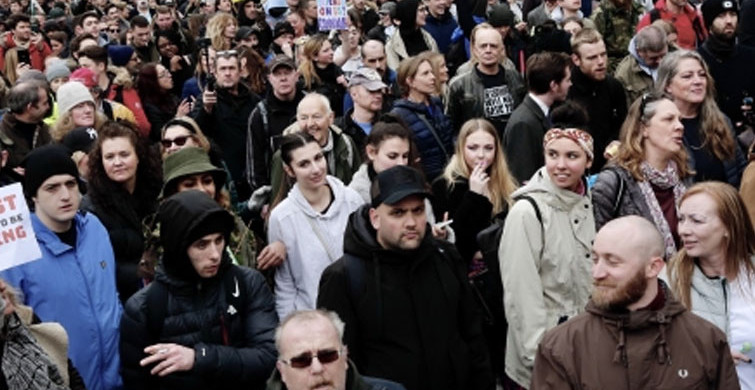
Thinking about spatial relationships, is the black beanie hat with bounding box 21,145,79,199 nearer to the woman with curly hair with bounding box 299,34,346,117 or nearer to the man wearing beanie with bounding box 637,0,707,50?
the woman with curly hair with bounding box 299,34,346,117

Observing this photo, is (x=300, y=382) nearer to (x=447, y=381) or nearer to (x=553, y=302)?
(x=447, y=381)

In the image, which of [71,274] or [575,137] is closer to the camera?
[71,274]

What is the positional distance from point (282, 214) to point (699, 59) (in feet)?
10.0

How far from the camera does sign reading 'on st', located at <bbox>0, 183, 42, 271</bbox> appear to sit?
4.79 meters

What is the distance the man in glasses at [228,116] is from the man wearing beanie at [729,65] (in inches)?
161

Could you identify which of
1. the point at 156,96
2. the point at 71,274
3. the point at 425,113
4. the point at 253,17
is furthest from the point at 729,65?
the point at 253,17

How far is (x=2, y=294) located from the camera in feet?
13.9

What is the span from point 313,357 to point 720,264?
80.5 inches

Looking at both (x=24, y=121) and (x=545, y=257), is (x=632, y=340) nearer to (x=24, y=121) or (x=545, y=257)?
(x=545, y=257)

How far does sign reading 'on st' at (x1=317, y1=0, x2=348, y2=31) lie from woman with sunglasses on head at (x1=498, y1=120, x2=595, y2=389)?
668 cm

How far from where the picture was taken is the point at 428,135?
26.2 feet

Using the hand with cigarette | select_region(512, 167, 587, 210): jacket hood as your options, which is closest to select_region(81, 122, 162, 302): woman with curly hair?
the hand with cigarette

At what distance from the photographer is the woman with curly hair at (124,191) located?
5898mm

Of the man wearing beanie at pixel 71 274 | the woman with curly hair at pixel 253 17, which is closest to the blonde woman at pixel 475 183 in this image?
the man wearing beanie at pixel 71 274
